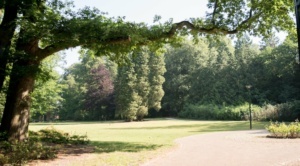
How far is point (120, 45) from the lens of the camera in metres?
13.6

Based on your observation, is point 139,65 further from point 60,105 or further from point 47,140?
point 47,140

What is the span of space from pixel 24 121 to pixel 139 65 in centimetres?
4518

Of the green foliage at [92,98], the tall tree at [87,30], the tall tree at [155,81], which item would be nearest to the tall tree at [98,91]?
the green foliage at [92,98]

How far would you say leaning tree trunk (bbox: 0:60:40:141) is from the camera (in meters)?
12.4

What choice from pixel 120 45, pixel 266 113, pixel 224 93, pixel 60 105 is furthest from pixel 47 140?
pixel 60 105

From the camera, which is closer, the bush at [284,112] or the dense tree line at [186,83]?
the bush at [284,112]

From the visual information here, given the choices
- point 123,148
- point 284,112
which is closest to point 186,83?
point 284,112

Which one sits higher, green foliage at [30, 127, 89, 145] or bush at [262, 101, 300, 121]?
bush at [262, 101, 300, 121]

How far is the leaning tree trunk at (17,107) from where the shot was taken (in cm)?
1244

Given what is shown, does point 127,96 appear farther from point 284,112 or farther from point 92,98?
point 284,112

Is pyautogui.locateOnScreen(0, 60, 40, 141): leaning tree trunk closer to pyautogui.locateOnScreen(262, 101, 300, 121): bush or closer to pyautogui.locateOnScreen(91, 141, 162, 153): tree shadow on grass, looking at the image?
pyautogui.locateOnScreen(91, 141, 162, 153): tree shadow on grass

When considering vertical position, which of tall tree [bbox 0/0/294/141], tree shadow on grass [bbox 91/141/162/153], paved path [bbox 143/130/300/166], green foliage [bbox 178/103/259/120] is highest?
tall tree [bbox 0/0/294/141]

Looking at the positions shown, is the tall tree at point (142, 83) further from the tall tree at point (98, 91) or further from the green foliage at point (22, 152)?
the green foliage at point (22, 152)

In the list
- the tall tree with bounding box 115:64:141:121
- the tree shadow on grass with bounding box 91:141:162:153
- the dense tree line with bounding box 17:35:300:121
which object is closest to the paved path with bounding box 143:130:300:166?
the tree shadow on grass with bounding box 91:141:162:153
